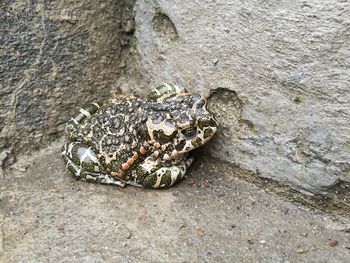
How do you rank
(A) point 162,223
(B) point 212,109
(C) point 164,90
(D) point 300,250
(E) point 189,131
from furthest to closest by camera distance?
(C) point 164,90 < (B) point 212,109 < (E) point 189,131 < (A) point 162,223 < (D) point 300,250

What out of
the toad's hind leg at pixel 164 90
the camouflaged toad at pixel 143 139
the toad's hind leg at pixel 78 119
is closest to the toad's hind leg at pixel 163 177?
the camouflaged toad at pixel 143 139

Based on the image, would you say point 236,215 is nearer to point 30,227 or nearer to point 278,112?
point 278,112

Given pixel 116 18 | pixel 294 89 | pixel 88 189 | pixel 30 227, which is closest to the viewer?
pixel 294 89

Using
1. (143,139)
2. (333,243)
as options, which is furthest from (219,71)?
(333,243)

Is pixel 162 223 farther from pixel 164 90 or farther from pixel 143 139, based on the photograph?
pixel 164 90

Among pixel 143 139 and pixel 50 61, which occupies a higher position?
pixel 50 61

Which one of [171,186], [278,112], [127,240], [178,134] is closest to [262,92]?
[278,112]
